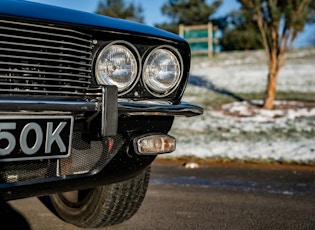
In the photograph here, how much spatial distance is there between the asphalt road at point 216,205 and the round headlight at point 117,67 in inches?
38.0

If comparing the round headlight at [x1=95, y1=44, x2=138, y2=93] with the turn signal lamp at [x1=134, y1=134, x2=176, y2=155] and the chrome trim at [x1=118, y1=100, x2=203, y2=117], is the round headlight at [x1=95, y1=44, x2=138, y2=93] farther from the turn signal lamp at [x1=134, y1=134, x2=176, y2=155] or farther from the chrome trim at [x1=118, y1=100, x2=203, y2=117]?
the turn signal lamp at [x1=134, y1=134, x2=176, y2=155]

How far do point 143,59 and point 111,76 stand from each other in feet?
0.62

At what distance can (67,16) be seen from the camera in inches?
73.5

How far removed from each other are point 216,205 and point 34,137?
1765 mm

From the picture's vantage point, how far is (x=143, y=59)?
82.7 inches

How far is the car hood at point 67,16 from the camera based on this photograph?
172cm

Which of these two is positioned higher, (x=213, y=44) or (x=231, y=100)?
(x=213, y=44)

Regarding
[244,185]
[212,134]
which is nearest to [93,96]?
[244,185]

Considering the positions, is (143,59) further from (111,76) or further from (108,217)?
(108,217)

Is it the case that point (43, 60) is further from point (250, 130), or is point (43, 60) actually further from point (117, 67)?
point (250, 130)

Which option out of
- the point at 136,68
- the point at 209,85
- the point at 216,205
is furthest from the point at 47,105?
the point at 209,85

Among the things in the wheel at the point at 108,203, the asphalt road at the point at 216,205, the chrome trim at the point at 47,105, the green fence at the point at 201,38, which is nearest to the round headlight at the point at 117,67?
the chrome trim at the point at 47,105

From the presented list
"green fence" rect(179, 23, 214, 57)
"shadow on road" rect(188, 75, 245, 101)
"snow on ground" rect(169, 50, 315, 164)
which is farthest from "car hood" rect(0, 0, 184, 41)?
"green fence" rect(179, 23, 214, 57)

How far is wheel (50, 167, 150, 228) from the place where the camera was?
2.41 m
